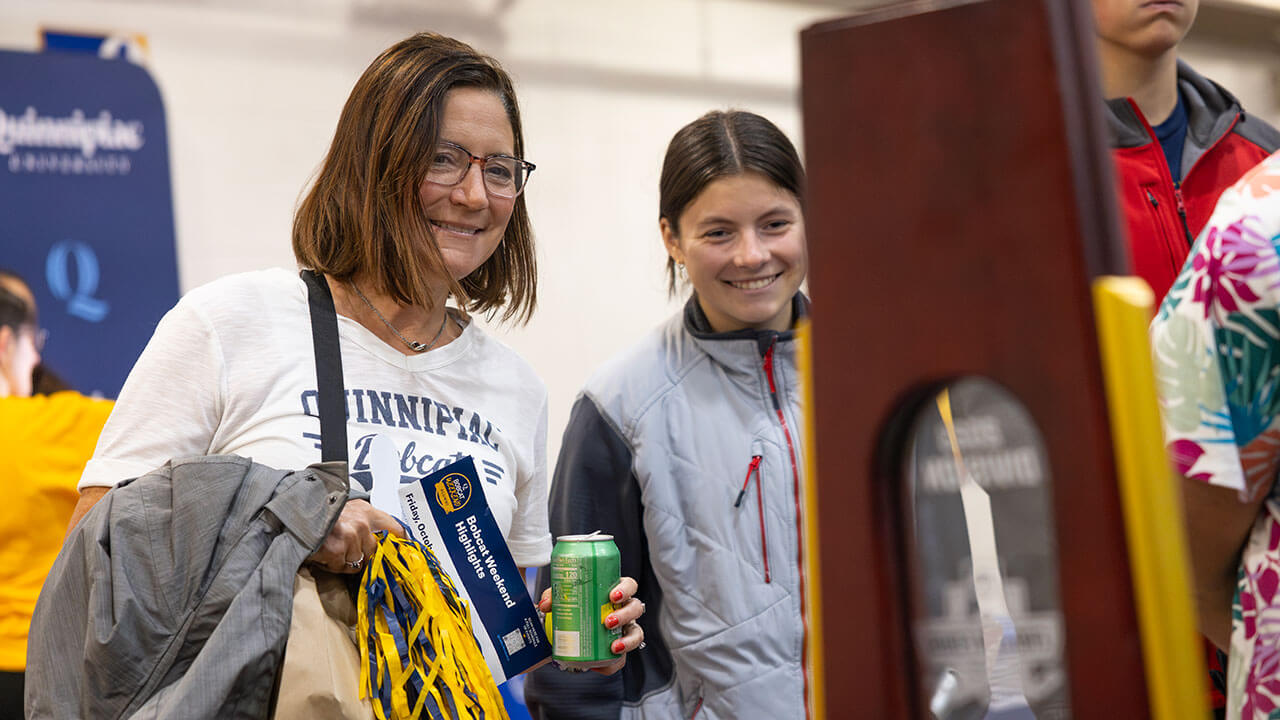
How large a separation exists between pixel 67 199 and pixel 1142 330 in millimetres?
3666

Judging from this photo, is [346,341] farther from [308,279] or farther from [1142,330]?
[1142,330]

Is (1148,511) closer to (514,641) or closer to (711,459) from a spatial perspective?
(514,641)

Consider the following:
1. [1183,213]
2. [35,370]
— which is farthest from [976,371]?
[35,370]

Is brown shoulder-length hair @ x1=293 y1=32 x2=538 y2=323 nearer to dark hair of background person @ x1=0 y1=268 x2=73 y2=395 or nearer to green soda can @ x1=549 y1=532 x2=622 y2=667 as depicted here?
green soda can @ x1=549 y1=532 x2=622 y2=667

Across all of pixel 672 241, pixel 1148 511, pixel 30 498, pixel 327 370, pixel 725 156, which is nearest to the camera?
pixel 1148 511

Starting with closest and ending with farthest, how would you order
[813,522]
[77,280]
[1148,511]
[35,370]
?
1. [1148,511]
2. [813,522]
3. [35,370]
4. [77,280]

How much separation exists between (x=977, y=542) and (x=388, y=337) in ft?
3.01

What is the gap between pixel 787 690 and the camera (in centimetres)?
166

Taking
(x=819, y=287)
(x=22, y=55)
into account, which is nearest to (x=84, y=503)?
(x=819, y=287)

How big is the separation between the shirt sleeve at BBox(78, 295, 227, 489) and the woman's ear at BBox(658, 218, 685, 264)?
2.90 ft

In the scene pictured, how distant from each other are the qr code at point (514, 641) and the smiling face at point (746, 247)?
0.77m

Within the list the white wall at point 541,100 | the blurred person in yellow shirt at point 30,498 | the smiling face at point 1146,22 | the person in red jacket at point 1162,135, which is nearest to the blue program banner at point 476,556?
the person in red jacket at point 1162,135

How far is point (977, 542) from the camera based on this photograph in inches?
30.0

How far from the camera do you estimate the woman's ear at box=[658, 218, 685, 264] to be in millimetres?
1944
